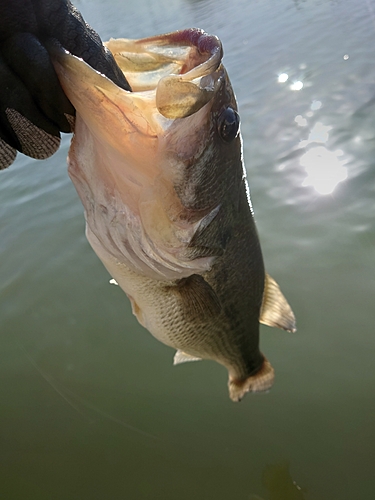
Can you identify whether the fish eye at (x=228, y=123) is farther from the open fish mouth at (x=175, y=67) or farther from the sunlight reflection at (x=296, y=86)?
the sunlight reflection at (x=296, y=86)

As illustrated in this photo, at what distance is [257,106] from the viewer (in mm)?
5793

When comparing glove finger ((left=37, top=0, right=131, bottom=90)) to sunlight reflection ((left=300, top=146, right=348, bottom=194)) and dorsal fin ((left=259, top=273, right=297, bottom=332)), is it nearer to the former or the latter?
dorsal fin ((left=259, top=273, right=297, bottom=332))

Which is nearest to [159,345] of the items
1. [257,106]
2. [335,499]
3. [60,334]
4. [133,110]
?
[60,334]

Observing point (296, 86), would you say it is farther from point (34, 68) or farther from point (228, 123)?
point (34, 68)

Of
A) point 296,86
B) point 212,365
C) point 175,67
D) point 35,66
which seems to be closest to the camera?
point 35,66

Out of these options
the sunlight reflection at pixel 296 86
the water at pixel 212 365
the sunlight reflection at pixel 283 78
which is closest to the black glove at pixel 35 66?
the water at pixel 212 365

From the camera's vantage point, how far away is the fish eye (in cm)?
136

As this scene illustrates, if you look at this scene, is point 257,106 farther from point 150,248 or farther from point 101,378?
point 150,248

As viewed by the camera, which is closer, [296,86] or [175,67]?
[175,67]

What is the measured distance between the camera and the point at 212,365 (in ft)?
9.71

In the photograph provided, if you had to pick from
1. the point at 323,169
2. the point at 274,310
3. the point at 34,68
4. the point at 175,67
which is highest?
the point at 34,68

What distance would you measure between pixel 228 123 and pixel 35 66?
63 centimetres

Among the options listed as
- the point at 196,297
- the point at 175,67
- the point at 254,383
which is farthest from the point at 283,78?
the point at 175,67

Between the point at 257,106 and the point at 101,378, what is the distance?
170 inches
